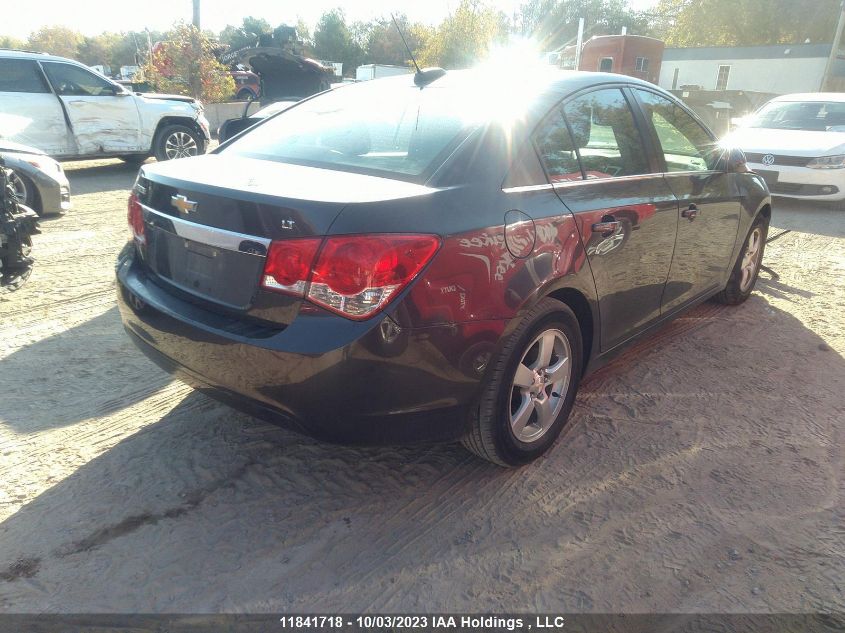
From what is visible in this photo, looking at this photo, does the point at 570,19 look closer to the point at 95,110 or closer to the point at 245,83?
the point at 245,83

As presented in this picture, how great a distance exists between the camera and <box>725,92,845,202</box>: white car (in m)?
8.70

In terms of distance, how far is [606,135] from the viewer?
3180 millimetres

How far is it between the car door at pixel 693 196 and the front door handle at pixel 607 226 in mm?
694

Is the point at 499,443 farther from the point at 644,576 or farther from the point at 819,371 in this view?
the point at 819,371

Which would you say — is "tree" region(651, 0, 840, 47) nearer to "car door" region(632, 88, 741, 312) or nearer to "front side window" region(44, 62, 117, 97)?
"front side window" region(44, 62, 117, 97)

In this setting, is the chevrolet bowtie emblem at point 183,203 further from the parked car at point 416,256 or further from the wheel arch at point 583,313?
the wheel arch at point 583,313

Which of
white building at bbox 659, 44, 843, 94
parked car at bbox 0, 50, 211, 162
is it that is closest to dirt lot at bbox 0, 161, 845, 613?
parked car at bbox 0, 50, 211, 162

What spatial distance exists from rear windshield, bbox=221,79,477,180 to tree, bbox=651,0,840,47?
2087 inches

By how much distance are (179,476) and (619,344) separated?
2174 millimetres

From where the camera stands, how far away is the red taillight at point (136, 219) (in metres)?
2.71

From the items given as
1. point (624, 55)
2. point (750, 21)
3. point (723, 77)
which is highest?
point (750, 21)

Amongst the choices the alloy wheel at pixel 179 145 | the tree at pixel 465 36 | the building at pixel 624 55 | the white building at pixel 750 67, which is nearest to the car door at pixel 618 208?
the alloy wheel at pixel 179 145
